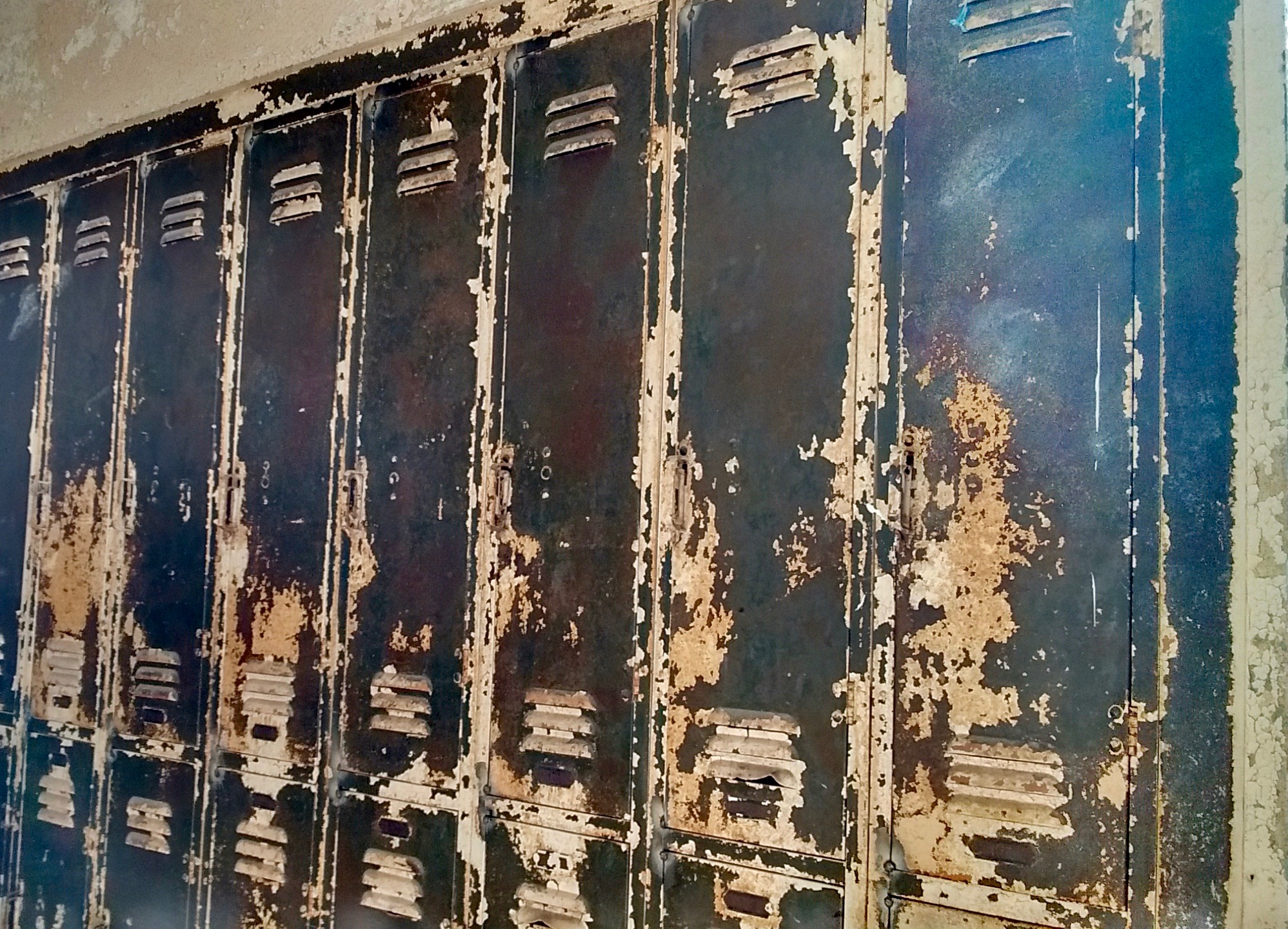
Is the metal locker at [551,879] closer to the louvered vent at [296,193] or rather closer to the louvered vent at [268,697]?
the louvered vent at [268,697]

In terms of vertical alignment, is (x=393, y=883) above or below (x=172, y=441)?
below

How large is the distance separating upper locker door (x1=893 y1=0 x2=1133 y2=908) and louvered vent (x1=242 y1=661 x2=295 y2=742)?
1.62m

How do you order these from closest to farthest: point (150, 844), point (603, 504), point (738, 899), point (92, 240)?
point (738, 899)
point (603, 504)
point (150, 844)
point (92, 240)

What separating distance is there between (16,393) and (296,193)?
1405 millimetres

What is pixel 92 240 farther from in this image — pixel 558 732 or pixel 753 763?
pixel 753 763

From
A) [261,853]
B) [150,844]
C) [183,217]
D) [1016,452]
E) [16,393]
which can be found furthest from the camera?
[16,393]

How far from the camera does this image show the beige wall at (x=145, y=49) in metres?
2.74

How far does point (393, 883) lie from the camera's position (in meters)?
2.44

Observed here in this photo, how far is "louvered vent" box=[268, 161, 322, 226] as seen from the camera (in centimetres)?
275

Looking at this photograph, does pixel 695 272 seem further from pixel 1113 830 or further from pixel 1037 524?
pixel 1113 830

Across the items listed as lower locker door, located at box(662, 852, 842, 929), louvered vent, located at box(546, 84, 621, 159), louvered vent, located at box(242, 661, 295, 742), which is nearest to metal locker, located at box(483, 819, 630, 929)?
lower locker door, located at box(662, 852, 842, 929)

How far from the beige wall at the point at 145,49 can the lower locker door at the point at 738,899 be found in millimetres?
2072

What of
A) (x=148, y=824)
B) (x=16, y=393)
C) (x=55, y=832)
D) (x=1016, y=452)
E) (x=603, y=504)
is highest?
(x=16, y=393)

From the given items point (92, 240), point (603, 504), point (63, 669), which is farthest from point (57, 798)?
point (603, 504)
